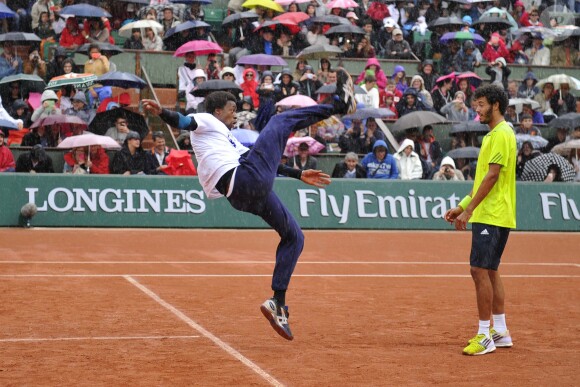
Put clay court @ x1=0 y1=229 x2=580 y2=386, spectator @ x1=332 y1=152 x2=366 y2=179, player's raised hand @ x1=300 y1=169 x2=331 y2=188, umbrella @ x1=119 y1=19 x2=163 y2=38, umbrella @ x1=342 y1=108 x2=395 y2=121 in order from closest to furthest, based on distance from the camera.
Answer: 1. clay court @ x1=0 y1=229 x2=580 y2=386
2. player's raised hand @ x1=300 y1=169 x2=331 y2=188
3. spectator @ x1=332 y1=152 x2=366 y2=179
4. umbrella @ x1=342 y1=108 x2=395 y2=121
5. umbrella @ x1=119 y1=19 x2=163 y2=38

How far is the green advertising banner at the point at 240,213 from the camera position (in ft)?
61.8

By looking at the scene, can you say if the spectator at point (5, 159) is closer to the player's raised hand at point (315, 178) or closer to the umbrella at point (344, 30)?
the umbrella at point (344, 30)

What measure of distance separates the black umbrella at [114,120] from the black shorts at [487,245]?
13.5 m

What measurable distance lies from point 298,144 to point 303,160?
32 centimetres

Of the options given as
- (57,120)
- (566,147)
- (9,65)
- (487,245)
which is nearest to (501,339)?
(487,245)

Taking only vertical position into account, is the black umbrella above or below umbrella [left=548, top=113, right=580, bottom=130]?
above

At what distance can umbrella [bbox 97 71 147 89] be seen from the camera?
21156 mm

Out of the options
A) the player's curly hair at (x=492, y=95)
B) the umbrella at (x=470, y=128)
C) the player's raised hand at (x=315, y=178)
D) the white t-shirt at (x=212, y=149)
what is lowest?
the umbrella at (x=470, y=128)

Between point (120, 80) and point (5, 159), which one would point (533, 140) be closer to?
point (120, 80)

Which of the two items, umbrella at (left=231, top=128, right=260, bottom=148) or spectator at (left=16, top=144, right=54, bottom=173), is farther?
spectator at (left=16, top=144, right=54, bottom=173)

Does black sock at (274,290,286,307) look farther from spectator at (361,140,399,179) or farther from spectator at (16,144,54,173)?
spectator at (361,140,399,179)

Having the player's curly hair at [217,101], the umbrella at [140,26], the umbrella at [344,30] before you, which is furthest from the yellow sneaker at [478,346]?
the umbrella at [344,30]

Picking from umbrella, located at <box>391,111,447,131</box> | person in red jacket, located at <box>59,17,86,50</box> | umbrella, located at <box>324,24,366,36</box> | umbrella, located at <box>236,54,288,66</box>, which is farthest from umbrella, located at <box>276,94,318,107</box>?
person in red jacket, located at <box>59,17,86,50</box>

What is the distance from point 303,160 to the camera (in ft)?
67.3
